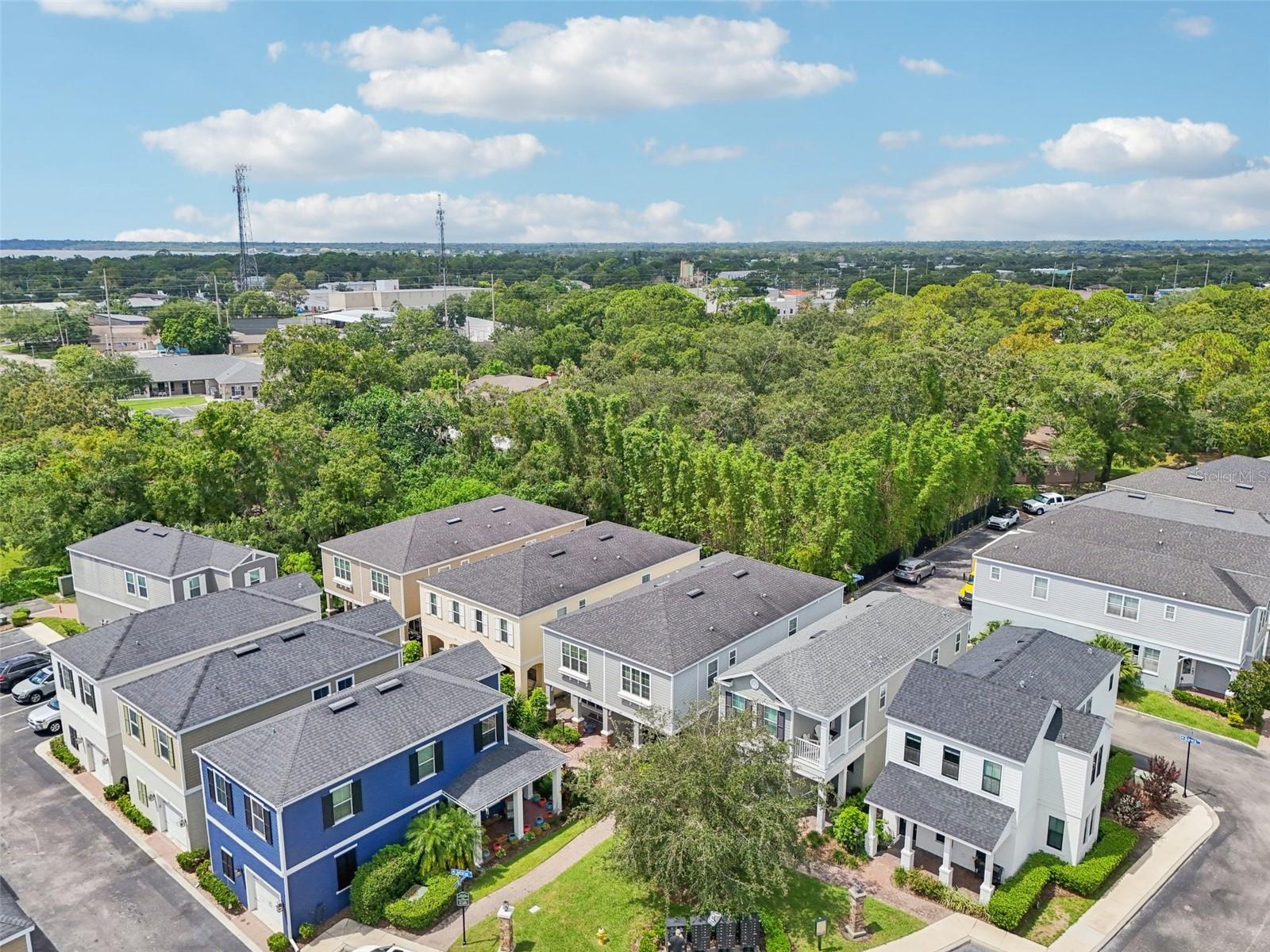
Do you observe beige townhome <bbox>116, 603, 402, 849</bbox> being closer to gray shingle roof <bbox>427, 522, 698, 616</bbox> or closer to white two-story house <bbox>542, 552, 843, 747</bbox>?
gray shingle roof <bbox>427, 522, 698, 616</bbox>

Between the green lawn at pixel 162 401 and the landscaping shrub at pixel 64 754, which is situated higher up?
the green lawn at pixel 162 401

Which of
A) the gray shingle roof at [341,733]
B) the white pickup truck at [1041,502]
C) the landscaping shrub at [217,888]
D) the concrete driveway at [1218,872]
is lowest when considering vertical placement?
the concrete driveway at [1218,872]

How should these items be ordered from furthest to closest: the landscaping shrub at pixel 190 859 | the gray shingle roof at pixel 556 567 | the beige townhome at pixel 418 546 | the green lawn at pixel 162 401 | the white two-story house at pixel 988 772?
the green lawn at pixel 162 401
the beige townhome at pixel 418 546
the gray shingle roof at pixel 556 567
the landscaping shrub at pixel 190 859
the white two-story house at pixel 988 772

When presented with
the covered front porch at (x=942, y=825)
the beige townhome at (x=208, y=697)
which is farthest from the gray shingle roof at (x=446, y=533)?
the covered front porch at (x=942, y=825)

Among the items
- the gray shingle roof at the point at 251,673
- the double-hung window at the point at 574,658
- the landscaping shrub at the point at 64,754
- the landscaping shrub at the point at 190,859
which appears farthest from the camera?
the double-hung window at the point at 574,658

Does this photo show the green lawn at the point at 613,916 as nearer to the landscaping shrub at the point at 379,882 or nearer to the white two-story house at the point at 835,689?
the landscaping shrub at the point at 379,882

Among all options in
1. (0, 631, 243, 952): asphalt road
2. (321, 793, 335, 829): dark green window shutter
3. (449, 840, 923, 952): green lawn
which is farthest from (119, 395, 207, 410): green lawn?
(449, 840, 923, 952): green lawn
